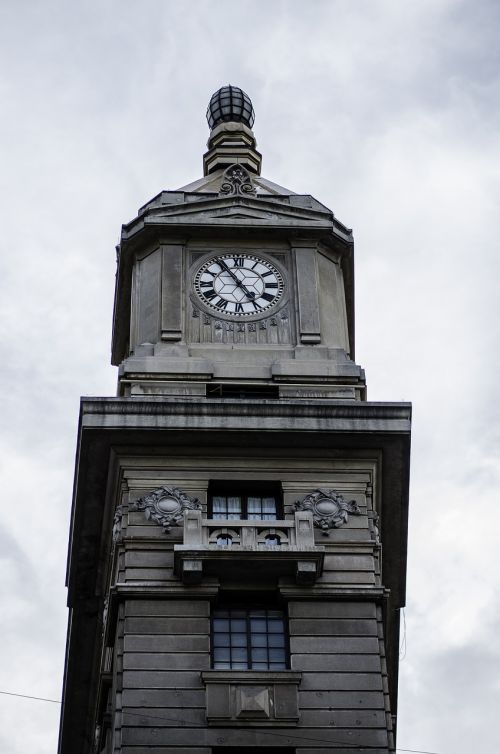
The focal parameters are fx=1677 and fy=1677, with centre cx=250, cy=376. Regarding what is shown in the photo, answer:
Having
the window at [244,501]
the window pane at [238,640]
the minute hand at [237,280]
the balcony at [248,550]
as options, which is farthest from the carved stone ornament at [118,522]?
the minute hand at [237,280]

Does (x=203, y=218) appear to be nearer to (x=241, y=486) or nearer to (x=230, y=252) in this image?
(x=230, y=252)

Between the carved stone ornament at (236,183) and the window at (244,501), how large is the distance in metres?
14.0

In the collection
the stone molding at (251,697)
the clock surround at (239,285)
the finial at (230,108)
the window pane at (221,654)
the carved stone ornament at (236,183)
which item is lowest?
the stone molding at (251,697)

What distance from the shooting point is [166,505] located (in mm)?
53281

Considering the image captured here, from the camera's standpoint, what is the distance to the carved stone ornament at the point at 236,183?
64750 mm

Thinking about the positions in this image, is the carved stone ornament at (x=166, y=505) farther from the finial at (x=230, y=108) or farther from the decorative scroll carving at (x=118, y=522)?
the finial at (x=230, y=108)

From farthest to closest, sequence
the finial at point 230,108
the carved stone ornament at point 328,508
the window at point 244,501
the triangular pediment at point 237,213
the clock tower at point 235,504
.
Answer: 1. the finial at point 230,108
2. the triangular pediment at point 237,213
3. the window at point 244,501
4. the carved stone ornament at point 328,508
5. the clock tower at point 235,504

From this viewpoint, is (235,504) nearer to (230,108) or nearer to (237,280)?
(237,280)

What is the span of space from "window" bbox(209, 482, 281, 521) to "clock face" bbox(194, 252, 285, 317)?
808 cm

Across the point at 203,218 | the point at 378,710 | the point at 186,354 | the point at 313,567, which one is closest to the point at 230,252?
the point at 203,218

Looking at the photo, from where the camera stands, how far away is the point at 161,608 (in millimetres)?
51031

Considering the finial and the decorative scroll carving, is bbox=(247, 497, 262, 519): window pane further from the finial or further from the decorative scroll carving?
the finial

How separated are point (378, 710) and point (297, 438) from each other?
10029 millimetres

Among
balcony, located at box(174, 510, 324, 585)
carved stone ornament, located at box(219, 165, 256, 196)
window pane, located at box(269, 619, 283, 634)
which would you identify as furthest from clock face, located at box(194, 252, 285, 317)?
window pane, located at box(269, 619, 283, 634)
